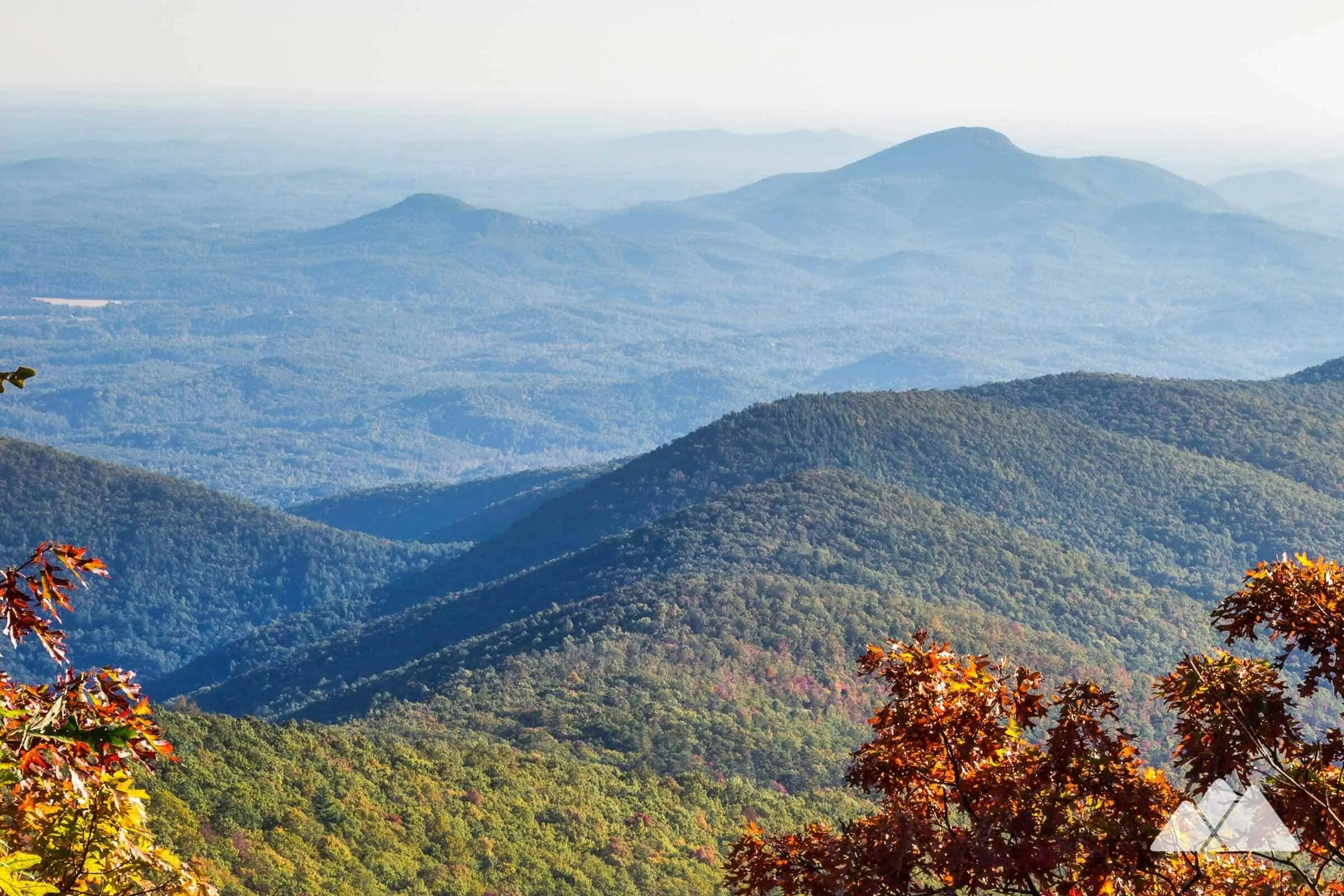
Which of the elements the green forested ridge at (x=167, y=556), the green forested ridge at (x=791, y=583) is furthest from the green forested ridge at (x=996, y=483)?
the green forested ridge at (x=167, y=556)

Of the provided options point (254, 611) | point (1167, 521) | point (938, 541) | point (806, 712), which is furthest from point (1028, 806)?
point (254, 611)

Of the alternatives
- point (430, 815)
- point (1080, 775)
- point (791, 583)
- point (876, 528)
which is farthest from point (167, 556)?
point (1080, 775)

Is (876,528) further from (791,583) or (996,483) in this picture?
(996,483)

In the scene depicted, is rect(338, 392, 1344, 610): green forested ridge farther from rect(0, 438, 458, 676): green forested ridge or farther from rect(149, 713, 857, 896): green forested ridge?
rect(149, 713, 857, 896): green forested ridge

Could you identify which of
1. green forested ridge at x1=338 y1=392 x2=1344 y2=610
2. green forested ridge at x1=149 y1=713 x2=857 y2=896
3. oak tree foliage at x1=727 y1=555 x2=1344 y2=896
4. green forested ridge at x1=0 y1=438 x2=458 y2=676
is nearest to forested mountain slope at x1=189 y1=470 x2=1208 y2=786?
green forested ridge at x1=149 y1=713 x2=857 y2=896
